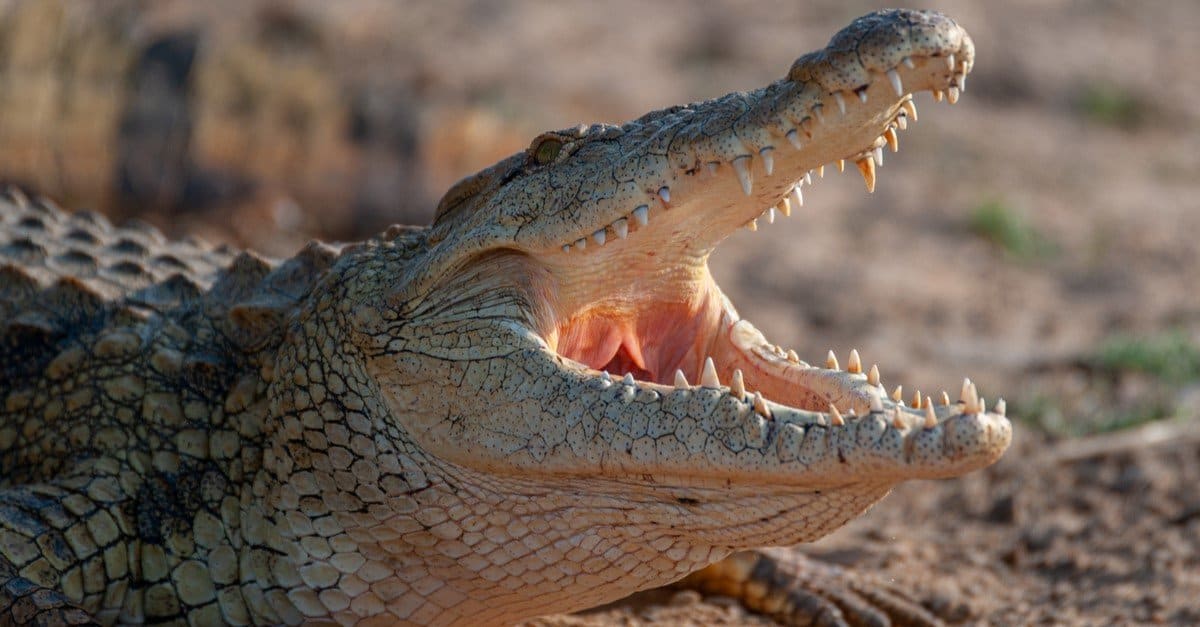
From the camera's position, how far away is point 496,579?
323cm

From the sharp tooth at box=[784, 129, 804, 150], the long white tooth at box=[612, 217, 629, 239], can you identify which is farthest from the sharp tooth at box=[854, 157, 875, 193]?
the long white tooth at box=[612, 217, 629, 239]

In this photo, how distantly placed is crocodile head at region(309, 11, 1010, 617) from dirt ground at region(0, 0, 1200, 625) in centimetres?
88

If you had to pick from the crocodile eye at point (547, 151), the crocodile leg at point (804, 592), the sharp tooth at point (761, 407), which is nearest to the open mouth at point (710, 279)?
the sharp tooth at point (761, 407)

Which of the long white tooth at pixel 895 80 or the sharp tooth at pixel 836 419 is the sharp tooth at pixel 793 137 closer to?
the long white tooth at pixel 895 80

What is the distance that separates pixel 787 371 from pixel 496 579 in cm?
89

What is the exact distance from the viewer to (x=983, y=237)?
850cm

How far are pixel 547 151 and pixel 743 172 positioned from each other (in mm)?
568

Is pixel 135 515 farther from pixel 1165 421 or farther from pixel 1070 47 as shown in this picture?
pixel 1070 47

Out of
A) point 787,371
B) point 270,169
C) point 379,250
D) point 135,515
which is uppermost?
point 270,169

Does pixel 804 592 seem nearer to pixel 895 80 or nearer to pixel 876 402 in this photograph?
pixel 876 402

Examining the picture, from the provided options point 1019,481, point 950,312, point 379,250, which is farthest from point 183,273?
point 950,312

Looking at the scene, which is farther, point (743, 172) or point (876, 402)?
point (743, 172)

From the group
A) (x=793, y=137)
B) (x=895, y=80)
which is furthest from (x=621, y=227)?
(x=895, y=80)

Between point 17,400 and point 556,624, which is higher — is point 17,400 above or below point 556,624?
above
